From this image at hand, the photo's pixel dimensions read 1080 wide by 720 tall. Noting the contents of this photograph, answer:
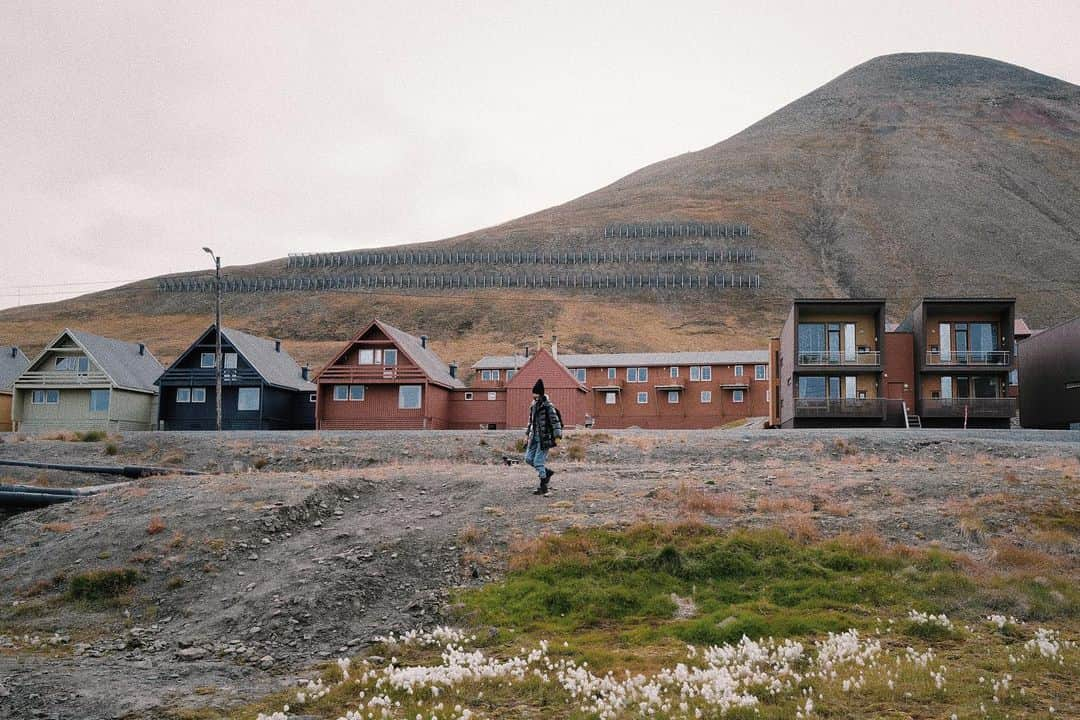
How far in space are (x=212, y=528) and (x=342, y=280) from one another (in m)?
165

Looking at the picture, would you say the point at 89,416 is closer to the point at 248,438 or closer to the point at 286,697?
the point at 248,438

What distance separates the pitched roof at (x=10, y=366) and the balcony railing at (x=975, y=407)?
212ft

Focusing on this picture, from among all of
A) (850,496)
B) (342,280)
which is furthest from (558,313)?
(850,496)

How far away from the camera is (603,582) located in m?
15.1

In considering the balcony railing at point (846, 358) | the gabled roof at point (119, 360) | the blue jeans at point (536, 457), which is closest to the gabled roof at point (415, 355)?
the gabled roof at point (119, 360)

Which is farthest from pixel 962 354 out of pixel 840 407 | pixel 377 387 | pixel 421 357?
pixel 377 387

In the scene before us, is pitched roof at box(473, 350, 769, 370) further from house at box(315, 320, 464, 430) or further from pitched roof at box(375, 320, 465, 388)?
house at box(315, 320, 464, 430)

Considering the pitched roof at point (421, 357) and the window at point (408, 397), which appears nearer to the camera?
the pitched roof at point (421, 357)

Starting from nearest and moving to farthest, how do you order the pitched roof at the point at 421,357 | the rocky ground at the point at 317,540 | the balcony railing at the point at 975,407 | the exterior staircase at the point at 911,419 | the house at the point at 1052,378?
the rocky ground at the point at 317,540 → the house at the point at 1052,378 → the balcony railing at the point at 975,407 → the exterior staircase at the point at 911,419 → the pitched roof at the point at 421,357

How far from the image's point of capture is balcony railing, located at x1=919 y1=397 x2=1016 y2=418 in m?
52.1

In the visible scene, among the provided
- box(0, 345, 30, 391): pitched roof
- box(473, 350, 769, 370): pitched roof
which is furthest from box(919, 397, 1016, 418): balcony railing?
box(0, 345, 30, 391): pitched roof

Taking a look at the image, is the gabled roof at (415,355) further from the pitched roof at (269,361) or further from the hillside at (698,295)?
the hillside at (698,295)

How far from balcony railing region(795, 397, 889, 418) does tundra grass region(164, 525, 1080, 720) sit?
3750 cm

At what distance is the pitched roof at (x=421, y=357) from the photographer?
199ft
